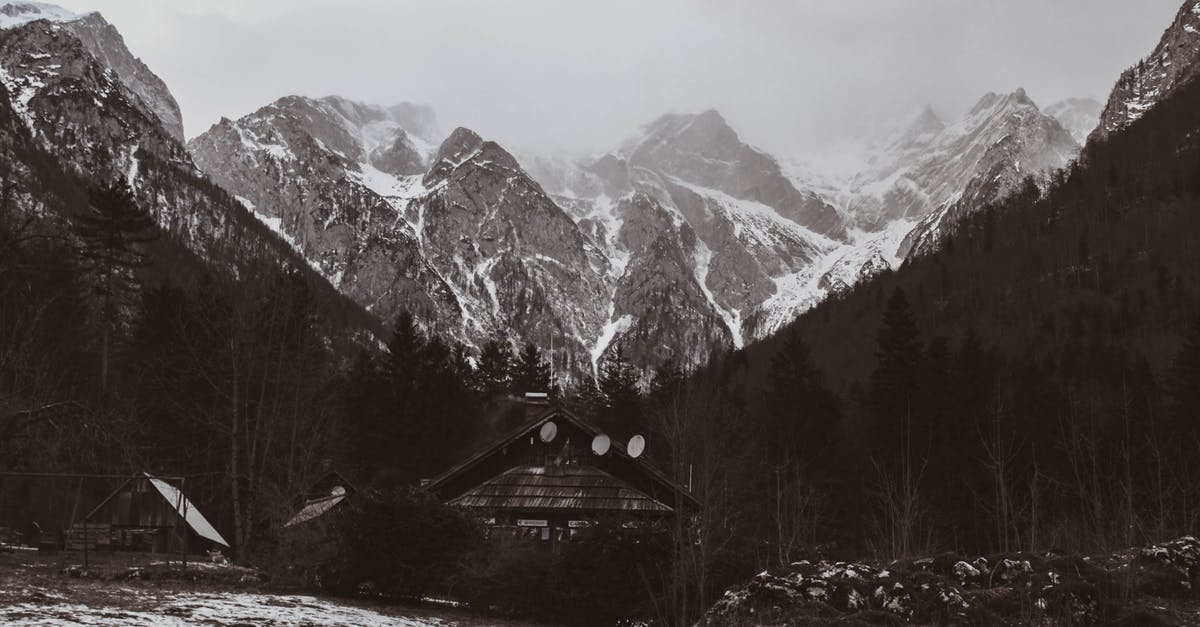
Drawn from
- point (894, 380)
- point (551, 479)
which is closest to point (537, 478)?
point (551, 479)

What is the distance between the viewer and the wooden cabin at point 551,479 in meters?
34.5

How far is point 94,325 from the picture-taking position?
53906mm

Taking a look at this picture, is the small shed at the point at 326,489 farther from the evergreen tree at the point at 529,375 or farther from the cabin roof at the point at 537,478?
the evergreen tree at the point at 529,375

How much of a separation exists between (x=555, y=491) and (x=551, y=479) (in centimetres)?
58

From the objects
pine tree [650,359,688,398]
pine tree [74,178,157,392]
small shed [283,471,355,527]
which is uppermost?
pine tree [74,178,157,392]

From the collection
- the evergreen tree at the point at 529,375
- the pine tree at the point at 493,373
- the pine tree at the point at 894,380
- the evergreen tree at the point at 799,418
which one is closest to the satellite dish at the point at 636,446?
the pine tree at the point at 894,380

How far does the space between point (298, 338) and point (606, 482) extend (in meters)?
15.1

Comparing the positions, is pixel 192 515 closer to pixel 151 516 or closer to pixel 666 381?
pixel 151 516

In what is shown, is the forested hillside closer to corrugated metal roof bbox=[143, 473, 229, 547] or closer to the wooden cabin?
the wooden cabin

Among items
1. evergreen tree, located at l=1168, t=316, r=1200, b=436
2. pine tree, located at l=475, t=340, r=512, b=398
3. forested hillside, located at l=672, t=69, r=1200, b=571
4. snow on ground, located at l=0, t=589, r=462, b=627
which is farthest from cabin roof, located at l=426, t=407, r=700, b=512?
pine tree, located at l=475, t=340, r=512, b=398

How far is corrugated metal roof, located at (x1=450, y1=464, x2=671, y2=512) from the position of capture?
3434 cm

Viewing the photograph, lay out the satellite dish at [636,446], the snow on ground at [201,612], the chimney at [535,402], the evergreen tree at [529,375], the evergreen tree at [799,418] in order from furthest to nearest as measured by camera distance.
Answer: the evergreen tree at [529,375] < the evergreen tree at [799,418] < the chimney at [535,402] < the satellite dish at [636,446] < the snow on ground at [201,612]

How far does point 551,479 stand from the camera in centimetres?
3544

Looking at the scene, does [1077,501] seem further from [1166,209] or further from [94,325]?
[1166,209]
